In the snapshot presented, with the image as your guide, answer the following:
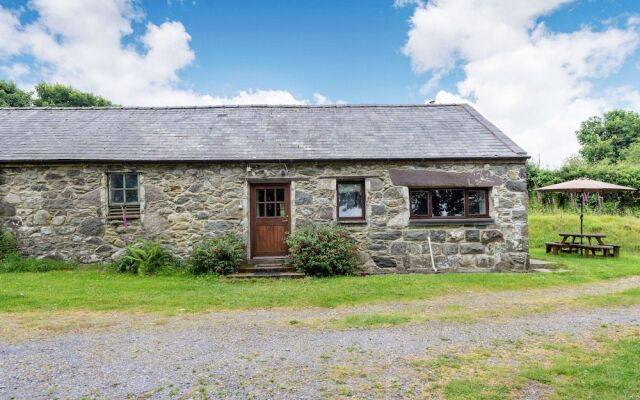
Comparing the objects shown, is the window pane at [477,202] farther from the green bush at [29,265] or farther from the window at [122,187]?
the green bush at [29,265]

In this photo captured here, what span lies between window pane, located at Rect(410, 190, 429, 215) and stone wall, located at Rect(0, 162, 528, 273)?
11.1 inches

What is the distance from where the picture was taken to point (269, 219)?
10.4m

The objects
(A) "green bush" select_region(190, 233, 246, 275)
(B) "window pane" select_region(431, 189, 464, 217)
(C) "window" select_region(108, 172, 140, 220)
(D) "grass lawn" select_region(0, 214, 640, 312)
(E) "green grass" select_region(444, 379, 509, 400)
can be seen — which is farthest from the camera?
(B) "window pane" select_region(431, 189, 464, 217)

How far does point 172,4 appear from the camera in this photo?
1398 centimetres

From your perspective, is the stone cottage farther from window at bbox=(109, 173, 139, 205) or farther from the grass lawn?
the grass lawn

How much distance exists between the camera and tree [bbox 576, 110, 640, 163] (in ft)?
110

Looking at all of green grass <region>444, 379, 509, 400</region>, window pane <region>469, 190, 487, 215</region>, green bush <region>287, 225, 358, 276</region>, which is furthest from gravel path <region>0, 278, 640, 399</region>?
window pane <region>469, 190, 487, 215</region>

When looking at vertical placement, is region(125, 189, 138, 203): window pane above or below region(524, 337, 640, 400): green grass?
above

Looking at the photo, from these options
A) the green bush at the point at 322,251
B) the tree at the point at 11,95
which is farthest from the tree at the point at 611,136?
the tree at the point at 11,95

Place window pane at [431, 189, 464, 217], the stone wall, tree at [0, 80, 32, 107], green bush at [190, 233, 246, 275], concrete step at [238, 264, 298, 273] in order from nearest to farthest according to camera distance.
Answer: green bush at [190, 233, 246, 275] → concrete step at [238, 264, 298, 273] → the stone wall → window pane at [431, 189, 464, 217] → tree at [0, 80, 32, 107]

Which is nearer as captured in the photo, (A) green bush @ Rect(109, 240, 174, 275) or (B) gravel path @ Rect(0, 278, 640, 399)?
(B) gravel path @ Rect(0, 278, 640, 399)

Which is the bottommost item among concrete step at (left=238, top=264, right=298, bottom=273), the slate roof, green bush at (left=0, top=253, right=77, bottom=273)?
concrete step at (left=238, top=264, right=298, bottom=273)

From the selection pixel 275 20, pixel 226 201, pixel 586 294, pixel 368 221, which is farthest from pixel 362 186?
pixel 275 20

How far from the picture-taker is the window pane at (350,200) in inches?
410
